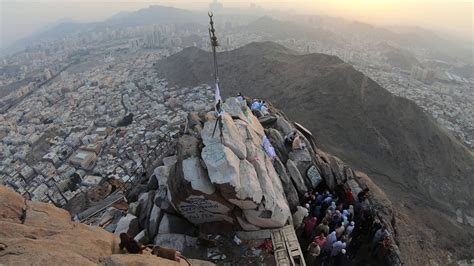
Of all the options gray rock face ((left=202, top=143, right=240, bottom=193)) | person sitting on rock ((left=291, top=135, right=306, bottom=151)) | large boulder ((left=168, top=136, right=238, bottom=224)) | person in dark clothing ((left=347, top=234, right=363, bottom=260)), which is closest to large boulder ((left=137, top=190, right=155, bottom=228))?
large boulder ((left=168, top=136, right=238, bottom=224))

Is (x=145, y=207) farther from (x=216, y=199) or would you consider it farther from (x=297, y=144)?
(x=297, y=144)

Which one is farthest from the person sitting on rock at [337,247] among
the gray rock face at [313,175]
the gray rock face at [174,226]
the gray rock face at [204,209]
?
the gray rock face at [174,226]

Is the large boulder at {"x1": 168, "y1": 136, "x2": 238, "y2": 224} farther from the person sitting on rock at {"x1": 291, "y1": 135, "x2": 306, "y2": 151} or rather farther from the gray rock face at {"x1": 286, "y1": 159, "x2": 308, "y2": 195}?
the person sitting on rock at {"x1": 291, "y1": 135, "x2": 306, "y2": 151}

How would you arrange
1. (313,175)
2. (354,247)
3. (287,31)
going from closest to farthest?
(354,247)
(313,175)
(287,31)

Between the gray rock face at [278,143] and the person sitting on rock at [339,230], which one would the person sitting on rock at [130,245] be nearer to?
the person sitting on rock at [339,230]

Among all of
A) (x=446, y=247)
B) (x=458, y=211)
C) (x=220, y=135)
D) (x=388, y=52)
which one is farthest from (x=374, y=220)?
(x=388, y=52)

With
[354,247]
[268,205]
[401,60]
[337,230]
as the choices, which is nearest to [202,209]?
[268,205]
